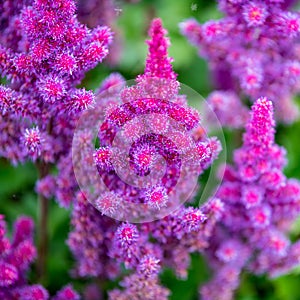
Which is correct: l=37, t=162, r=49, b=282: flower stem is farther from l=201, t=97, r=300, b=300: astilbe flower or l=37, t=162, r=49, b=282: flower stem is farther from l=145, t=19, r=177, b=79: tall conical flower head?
l=145, t=19, r=177, b=79: tall conical flower head

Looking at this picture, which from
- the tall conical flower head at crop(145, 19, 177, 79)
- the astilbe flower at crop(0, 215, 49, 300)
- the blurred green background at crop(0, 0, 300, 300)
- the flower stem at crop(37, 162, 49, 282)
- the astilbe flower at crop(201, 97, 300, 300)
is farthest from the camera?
the blurred green background at crop(0, 0, 300, 300)

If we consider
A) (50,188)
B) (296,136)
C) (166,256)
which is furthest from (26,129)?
(296,136)

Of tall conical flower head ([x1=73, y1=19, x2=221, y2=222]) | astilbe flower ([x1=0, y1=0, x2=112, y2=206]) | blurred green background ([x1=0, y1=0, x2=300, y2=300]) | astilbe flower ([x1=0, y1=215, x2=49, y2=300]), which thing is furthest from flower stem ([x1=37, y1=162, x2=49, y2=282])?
tall conical flower head ([x1=73, y1=19, x2=221, y2=222])

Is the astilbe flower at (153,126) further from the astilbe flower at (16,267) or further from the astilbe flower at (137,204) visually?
the astilbe flower at (16,267)

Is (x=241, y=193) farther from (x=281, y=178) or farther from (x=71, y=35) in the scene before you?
(x=71, y=35)

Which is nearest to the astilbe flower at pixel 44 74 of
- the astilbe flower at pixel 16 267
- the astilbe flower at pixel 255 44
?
the astilbe flower at pixel 16 267
